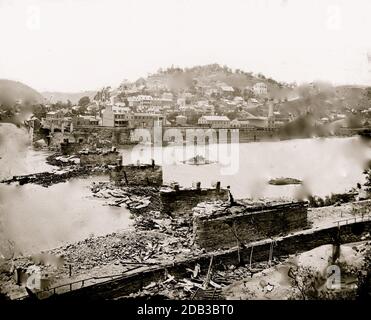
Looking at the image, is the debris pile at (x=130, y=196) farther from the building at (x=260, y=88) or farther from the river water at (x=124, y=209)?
the building at (x=260, y=88)

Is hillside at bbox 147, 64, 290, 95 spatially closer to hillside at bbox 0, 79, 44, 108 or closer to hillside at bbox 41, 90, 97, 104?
hillside at bbox 41, 90, 97, 104

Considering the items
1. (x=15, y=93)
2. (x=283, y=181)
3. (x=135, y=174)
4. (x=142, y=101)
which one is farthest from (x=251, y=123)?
(x=15, y=93)

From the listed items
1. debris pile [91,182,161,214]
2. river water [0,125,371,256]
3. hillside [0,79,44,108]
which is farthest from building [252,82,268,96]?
hillside [0,79,44,108]

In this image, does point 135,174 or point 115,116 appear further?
point 135,174

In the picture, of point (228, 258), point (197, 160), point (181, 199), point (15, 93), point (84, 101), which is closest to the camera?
point (228, 258)

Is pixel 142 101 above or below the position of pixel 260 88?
below

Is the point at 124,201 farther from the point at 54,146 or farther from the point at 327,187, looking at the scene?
the point at 327,187

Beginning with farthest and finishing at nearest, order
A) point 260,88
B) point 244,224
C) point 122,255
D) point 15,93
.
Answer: point 260,88
point 244,224
point 15,93
point 122,255

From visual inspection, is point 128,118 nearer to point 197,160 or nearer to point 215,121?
point 197,160
